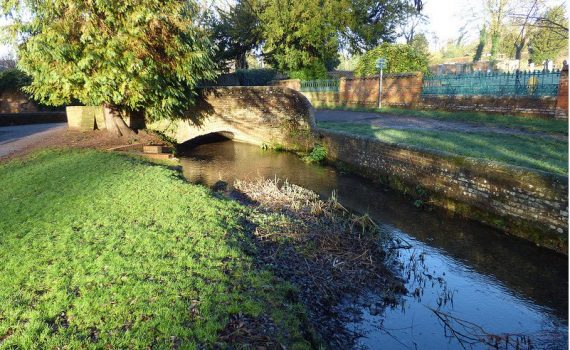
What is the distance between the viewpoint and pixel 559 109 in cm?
1270

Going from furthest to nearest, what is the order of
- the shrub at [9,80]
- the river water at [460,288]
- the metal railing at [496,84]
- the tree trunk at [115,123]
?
1. the shrub at [9,80]
2. the tree trunk at [115,123]
3. the metal railing at [496,84]
4. the river water at [460,288]

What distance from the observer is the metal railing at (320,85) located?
26.6 m

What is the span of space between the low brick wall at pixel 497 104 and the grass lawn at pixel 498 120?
27 centimetres

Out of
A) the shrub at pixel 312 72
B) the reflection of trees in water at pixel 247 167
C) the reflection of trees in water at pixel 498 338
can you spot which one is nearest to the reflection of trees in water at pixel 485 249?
the reflection of trees in water at pixel 498 338

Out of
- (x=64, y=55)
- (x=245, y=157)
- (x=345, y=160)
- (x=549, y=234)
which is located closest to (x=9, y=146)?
(x=64, y=55)

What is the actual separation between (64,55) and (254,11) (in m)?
23.5

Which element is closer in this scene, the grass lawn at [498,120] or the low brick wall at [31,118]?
the grass lawn at [498,120]

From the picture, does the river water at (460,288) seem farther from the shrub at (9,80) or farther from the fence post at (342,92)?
the shrub at (9,80)

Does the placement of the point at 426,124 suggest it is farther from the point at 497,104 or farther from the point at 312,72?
the point at 312,72

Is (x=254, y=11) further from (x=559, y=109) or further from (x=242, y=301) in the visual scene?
(x=242, y=301)

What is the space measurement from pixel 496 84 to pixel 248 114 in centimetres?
977

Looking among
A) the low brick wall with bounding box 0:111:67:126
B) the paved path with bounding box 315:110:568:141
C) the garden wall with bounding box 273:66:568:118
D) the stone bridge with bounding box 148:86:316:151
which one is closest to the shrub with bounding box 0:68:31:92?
the low brick wall with bounding box 0:111:67:126

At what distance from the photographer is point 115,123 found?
1506cm

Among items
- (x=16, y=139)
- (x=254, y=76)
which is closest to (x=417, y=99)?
(x=16, y=139)
